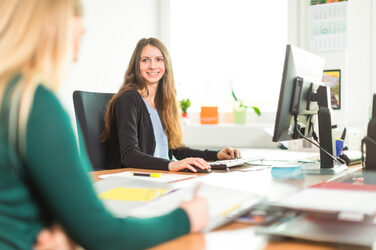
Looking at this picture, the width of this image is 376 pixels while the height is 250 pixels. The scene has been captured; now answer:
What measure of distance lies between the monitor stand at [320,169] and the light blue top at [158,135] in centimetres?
76

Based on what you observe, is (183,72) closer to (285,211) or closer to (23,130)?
(285,211)

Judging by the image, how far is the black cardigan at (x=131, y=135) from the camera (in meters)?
1.98

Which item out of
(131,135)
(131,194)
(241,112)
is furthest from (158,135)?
(241,112)

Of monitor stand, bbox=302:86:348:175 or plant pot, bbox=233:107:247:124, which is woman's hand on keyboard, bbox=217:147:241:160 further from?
plant pot, bbox=233:107:247:124

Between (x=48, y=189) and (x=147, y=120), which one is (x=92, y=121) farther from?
(x=48, y=189)

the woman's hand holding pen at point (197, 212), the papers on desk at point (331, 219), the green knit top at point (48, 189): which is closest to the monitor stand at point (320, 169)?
the papers on desk at point (331, 219)

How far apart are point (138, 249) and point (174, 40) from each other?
344cm

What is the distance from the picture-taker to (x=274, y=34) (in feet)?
11.5

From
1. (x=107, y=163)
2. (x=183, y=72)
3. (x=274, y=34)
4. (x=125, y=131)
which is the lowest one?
(x=107, y=163)

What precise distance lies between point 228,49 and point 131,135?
1.92 metres

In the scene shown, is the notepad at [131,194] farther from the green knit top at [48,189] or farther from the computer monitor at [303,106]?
the computer monitor at [303,106]

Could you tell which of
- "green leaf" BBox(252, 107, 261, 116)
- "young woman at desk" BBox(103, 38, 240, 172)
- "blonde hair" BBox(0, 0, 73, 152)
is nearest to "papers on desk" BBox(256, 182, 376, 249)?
"blonde hair" BBox(0, 0, 73, 152)

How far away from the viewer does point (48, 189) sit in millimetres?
659

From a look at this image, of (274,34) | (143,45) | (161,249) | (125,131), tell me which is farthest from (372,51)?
(161,249)
